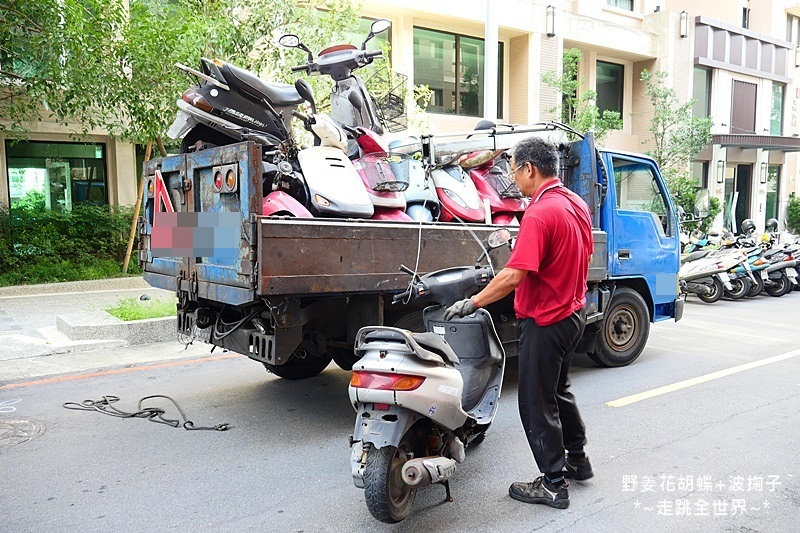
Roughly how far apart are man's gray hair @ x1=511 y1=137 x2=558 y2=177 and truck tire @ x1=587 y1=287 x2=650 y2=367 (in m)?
3.32

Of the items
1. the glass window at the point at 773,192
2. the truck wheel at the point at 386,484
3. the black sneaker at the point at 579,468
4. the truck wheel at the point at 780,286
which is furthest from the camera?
the glass window at the point at 773,192

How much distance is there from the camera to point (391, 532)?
10.9 feet

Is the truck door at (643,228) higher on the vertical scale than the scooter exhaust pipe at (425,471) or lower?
higher

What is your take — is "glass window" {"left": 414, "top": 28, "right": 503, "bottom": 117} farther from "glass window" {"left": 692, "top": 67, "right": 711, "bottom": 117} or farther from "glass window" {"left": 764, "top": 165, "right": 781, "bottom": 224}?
"glass window" {"left": 764, "top": 165, "right": 781, "bottom": 224}

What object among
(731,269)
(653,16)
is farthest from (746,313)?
(653,16)

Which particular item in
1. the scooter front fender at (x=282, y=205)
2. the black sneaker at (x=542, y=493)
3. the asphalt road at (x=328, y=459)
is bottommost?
the asphalt road at (x=328, y=459)

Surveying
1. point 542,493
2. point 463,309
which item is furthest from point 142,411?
point 542,493

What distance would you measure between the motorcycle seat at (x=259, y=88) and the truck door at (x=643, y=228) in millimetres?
3073

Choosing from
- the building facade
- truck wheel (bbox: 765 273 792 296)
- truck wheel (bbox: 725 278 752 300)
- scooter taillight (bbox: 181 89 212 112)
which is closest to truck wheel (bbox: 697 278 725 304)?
truck wheel (bbox: 725 278 752 300)

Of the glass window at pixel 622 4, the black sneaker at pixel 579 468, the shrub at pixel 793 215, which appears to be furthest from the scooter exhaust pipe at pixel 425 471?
the shrub at pixel 793 215

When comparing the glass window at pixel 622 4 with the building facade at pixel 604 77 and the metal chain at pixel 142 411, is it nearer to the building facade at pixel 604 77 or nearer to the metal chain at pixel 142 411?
the building facade at pixel 604 77

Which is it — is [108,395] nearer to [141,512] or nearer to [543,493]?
[141,512]

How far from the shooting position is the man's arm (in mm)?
3434

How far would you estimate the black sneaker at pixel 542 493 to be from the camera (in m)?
3.60
